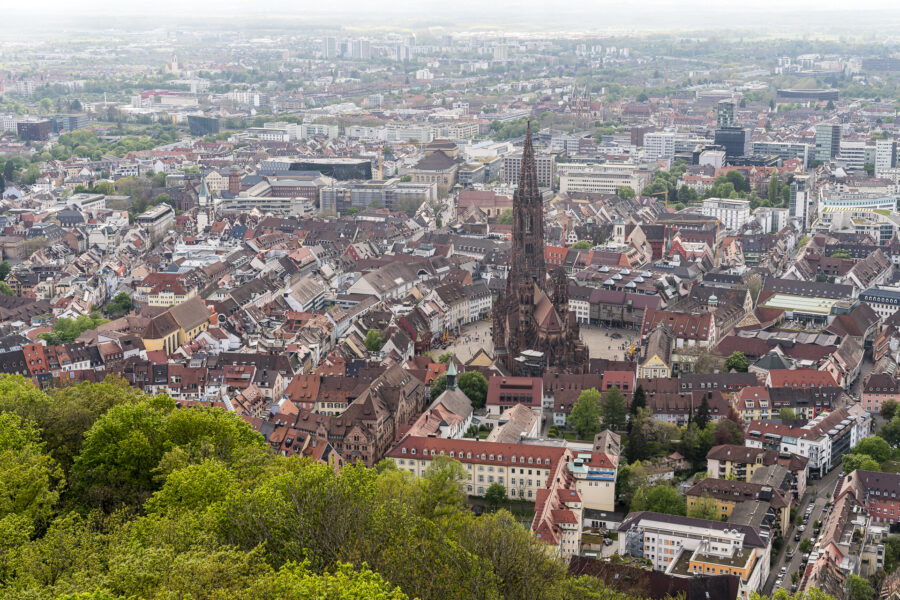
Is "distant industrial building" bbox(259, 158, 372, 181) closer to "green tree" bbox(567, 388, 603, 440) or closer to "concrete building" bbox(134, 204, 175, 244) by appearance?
"concrete building" bbox(134, 204, 175, 244)

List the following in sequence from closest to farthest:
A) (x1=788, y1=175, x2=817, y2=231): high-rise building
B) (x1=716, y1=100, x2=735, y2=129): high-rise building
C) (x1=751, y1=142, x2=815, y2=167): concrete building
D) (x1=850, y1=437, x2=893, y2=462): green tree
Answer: (x1=850, y1=437, x2=893, y2=462): green tree
(x1=788, y1=175, x2=817, y2=231): high-rise building
(x1=751, y1=142, x2=815, y2=167): concrete building
(x1=716, y1=100, x2=735, y2=129): high-rise building

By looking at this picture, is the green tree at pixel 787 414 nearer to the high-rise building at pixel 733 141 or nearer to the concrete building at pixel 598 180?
the concrete building at pixel 598 180

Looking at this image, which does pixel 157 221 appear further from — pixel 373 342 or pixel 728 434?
pixel 728 434

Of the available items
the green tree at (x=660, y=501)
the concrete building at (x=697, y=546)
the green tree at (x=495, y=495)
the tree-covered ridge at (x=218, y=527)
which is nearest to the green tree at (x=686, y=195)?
the green tree at (x=495, y=495)

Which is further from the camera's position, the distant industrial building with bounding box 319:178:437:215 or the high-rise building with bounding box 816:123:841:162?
the high-rise building with bounding box 816:123:841:162

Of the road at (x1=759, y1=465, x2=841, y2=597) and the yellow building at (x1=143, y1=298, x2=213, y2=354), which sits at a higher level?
the yellow building at (x1=143, y1=298, x2=213, y2=354)

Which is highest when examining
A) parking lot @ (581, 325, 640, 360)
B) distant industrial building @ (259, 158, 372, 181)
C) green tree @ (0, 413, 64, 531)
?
green tree @ (0, 413, 64, 531)

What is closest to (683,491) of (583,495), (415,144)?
(583,495)

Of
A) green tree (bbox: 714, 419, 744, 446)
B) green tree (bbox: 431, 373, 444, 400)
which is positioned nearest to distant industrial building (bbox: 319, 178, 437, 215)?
green tree (bbox: 431, 373, 444, 400)

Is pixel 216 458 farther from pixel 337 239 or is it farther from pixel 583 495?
pixel 337 239
